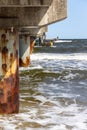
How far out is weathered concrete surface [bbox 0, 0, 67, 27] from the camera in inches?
209

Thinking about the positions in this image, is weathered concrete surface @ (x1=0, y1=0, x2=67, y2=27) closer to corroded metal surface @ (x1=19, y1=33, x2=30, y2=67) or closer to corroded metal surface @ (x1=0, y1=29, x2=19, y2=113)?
corroded metal surface @ (x1=0, y1=29, x2=19, y2=113)

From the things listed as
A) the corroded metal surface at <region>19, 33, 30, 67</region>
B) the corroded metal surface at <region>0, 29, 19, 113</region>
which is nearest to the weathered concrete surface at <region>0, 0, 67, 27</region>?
the corroded metal surface at <region>0, 29, 19, 113</region>

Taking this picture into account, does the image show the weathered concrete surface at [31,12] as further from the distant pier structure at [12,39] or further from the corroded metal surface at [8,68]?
the corroded metal surface at [8,68]

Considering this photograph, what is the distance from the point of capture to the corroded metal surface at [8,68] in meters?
7.30

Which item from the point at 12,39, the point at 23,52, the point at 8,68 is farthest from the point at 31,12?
the point at 23,52

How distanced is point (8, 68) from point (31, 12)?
136 centimetres

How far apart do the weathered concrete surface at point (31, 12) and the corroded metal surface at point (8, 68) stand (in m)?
0.37

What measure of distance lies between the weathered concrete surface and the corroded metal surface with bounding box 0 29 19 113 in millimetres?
366

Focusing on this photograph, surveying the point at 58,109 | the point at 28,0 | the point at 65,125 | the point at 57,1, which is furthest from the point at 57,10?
the point at 58,109

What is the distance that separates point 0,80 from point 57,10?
7.17ft

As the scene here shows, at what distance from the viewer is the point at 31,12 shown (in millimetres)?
6520

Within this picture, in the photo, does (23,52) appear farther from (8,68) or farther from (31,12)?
(31,12)

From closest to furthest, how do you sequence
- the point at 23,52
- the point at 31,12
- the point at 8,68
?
the point at 31,12 < the point at 8,68 < the point at 23,52

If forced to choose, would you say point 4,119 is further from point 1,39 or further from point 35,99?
point 35,99
